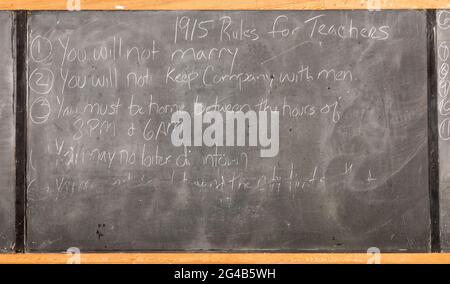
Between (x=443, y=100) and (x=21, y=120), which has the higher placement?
(x=443, y=100)

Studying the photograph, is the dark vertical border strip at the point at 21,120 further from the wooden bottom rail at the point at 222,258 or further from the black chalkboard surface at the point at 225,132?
the wooden bottom rail at the point at 222,258

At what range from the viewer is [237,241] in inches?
132

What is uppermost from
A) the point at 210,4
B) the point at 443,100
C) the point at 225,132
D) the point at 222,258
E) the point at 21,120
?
the point at 210,4

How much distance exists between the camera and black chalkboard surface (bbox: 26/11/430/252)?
131 inches

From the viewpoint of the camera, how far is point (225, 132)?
3344 mm

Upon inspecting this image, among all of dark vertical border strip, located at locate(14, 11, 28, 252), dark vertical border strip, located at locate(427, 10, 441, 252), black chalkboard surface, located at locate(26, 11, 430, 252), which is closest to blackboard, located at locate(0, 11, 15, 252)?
dark vertical border strip, located at locate(14, 11, 28, 252)

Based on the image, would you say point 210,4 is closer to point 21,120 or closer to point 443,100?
point 21,120

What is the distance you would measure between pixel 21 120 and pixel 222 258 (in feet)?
6.61

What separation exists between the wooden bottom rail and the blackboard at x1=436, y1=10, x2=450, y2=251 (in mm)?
405

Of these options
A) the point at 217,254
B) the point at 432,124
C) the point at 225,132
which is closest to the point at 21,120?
the point at 225,132

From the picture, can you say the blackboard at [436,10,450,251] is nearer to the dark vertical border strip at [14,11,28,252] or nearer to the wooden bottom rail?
the wooden bottom rail

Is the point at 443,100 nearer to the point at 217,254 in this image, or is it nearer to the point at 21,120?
the point at 217,254
